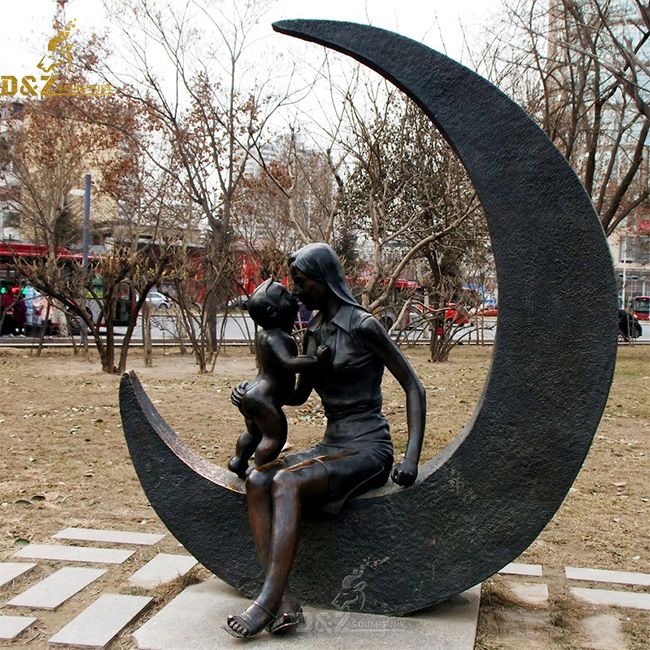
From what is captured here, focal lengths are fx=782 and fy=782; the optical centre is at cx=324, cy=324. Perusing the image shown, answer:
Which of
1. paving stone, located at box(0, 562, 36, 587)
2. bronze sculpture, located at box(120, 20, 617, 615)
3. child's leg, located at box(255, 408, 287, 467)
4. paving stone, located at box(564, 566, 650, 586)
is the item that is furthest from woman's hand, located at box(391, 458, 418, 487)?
paving stone, located at box(0, 562, 36, 587)

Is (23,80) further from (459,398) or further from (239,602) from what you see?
(239,602)

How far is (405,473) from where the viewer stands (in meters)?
3.35

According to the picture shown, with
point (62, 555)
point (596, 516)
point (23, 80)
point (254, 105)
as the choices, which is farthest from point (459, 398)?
point (23, 80)

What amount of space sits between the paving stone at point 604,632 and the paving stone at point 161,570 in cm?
204

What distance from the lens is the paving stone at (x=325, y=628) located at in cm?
312

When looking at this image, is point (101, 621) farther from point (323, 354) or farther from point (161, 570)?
point (323, 354)

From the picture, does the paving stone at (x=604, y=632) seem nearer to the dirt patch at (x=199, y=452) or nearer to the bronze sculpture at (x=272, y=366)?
the dirt patch at (x=199, y=452)

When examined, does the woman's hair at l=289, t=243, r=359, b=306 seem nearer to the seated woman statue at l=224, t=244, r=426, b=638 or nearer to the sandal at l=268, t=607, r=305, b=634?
the seated woman statue at l=224, t=244, r=426, b=638

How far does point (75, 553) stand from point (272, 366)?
1919mm

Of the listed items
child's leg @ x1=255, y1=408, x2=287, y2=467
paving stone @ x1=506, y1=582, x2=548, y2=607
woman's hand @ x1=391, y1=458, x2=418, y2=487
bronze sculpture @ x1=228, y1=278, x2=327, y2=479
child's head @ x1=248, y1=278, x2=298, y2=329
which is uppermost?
child's head @ x1=248, y1=278, x2=298, y2=329

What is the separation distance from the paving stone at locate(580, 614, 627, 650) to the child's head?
1.93 metres

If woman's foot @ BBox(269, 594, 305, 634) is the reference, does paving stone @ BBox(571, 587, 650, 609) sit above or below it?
below

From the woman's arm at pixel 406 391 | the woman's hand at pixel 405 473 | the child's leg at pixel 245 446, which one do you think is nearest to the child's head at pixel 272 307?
the woman's arm at pixel 406 391

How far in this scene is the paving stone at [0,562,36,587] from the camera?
4.07 meters
